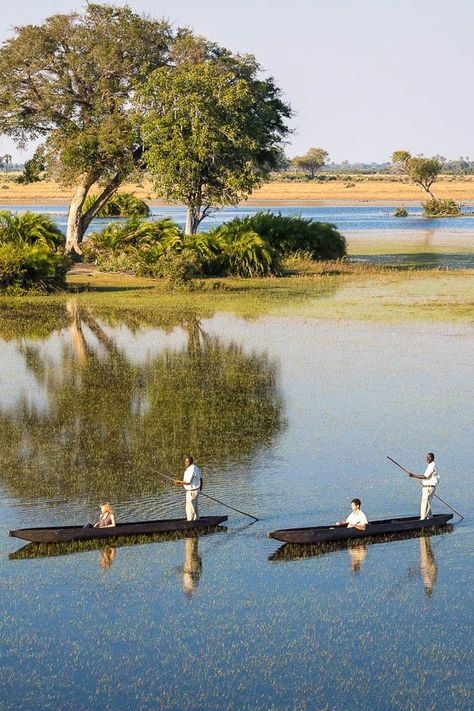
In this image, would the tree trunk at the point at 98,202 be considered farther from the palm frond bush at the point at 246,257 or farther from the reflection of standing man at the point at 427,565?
the reflection of standing man at the point at 427,565

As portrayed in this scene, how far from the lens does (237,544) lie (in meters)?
18.1

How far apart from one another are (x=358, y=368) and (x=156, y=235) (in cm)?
2679

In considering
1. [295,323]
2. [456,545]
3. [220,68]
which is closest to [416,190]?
[220,68]

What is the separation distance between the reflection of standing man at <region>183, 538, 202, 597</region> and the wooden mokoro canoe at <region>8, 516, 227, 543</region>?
295 mm

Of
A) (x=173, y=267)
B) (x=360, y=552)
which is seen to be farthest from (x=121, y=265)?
(x=360, y=552)

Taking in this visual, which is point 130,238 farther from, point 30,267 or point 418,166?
point 418,166

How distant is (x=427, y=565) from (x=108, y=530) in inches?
190

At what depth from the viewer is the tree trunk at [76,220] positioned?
59031 millimetres

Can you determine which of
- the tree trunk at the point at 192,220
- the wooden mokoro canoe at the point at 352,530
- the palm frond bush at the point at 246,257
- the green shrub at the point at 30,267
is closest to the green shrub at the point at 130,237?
the tree trunk at the point at 192,220

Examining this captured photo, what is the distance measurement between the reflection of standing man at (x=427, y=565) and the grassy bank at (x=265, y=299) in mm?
22720

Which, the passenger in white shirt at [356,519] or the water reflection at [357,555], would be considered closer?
the water reflection at [357,555]

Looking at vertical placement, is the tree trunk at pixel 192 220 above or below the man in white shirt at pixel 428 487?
above

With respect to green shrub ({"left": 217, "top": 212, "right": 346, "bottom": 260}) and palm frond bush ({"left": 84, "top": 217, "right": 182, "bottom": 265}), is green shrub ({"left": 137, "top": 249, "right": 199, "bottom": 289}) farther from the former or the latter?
green shrub ({"left": 217, "top": 212, "right": 346, "bottom": 260})

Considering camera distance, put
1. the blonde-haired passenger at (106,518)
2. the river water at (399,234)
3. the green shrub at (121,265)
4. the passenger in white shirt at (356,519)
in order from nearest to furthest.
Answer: the blonde-haired passenger at (106,518), the passenger in white shirt at (356,519), the green shrub at (121,265), the river water at (399,234)
